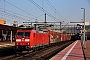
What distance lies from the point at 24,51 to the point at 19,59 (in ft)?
18.2

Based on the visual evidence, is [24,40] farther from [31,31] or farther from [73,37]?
[73,37]

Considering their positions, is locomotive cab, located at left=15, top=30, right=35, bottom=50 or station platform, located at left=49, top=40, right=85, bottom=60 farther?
locomotive cab, located at left=15, top=30, right=35, bottom=50

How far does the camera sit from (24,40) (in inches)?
947

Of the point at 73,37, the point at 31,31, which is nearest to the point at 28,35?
the point at 31,31

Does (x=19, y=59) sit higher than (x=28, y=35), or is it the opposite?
(x=28, y=35)

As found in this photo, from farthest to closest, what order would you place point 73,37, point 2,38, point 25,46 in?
point 73,37 → point 2,38 → point 25,46

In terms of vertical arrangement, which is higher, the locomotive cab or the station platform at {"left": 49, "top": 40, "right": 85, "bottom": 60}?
the locomotive cab

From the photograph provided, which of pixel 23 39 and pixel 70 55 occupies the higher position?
pixel 23 39

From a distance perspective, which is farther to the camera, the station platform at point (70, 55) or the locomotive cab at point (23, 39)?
the locomotive cab at point (23, 39)

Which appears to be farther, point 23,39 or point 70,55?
point 23,39

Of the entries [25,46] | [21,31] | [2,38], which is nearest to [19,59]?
[25,46]

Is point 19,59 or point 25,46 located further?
point 25,46

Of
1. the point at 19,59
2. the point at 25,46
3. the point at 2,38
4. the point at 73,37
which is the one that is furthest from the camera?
the point at 73,37

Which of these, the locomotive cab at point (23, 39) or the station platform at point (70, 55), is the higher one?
the locomotive cab at point (23, 39)
